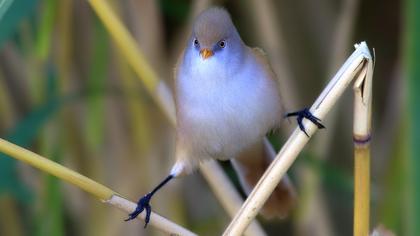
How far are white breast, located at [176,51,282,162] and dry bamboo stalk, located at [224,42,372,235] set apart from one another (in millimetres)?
183

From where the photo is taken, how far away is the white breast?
129 cm

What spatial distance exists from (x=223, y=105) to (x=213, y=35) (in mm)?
115

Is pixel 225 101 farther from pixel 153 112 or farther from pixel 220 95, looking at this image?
pixel 153 112

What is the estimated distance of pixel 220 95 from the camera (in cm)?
129

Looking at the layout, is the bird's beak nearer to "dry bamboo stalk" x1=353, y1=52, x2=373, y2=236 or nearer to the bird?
the bird

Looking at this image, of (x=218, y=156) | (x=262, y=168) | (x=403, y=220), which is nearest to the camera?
(x=218, y=156)

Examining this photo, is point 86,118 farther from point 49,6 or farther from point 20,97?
point 49,6

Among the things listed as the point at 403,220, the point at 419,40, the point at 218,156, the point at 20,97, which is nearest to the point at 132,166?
the point at 20,97

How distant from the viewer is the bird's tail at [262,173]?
1.53 meters

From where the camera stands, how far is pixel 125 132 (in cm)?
193

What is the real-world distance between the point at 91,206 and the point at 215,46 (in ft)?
2.65

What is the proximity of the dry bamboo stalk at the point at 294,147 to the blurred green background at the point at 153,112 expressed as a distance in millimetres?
502

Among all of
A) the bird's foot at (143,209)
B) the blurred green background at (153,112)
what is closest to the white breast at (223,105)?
the bird's foot at (143,209)

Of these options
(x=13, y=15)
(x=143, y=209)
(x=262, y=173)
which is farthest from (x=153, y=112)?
(x=13, y=15)
